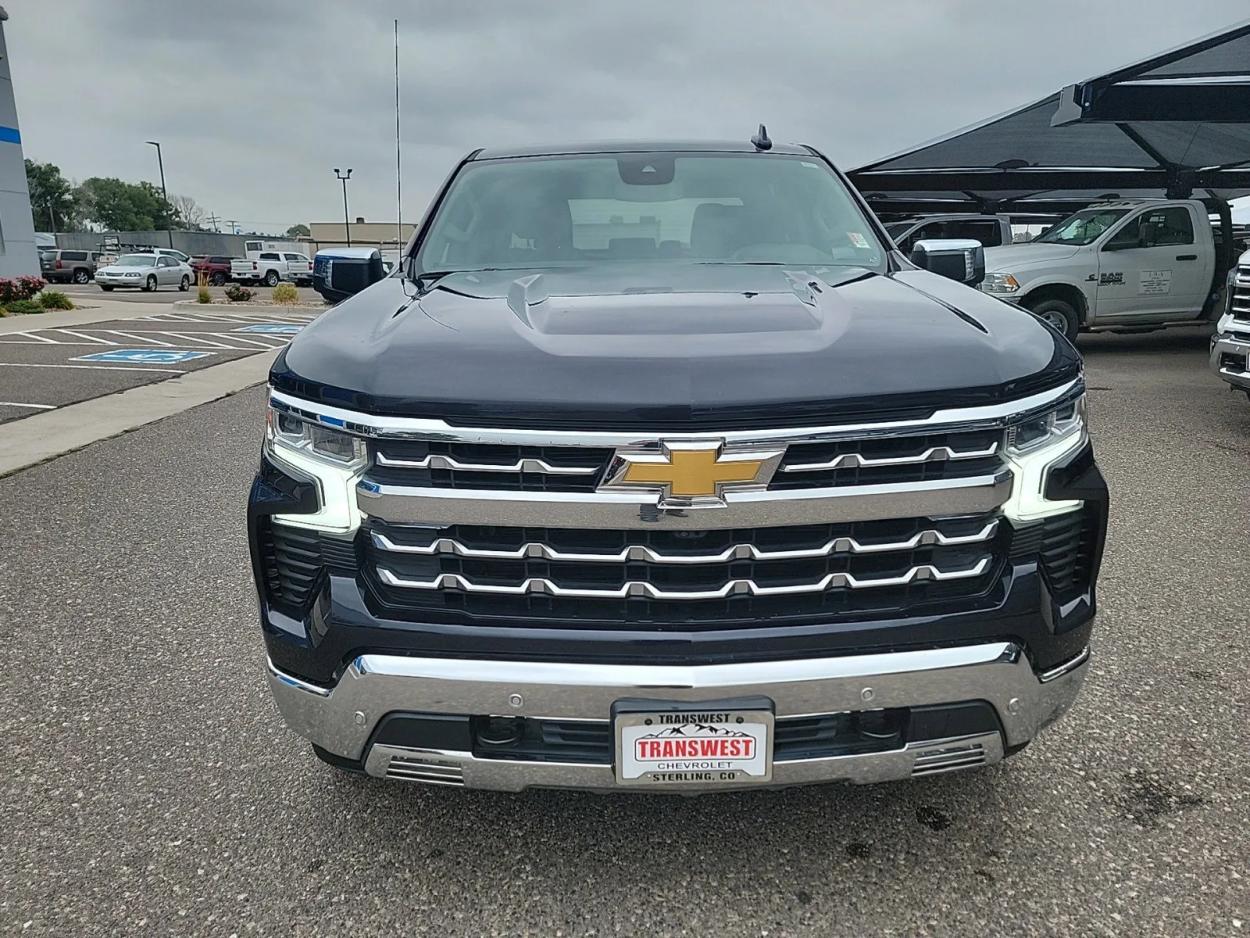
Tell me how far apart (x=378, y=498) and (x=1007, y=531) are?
1.27m

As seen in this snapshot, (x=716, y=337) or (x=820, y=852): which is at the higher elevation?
(x=716, y=337)

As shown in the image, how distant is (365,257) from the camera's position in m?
3.38

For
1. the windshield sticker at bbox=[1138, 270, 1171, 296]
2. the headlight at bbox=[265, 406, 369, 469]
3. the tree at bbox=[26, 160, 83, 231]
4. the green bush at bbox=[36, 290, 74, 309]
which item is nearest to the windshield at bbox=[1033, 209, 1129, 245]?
the windshield sticker at bbox=[1138, 270, 1171, 296]

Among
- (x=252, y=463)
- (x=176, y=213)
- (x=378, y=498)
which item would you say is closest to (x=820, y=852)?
(x=378, y=498)

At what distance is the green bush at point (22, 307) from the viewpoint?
65.4 ft

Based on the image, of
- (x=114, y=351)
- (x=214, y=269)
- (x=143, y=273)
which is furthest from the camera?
(x=214, y=269)

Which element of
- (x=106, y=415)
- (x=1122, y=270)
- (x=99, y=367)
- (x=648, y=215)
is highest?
(x=648, y=215)

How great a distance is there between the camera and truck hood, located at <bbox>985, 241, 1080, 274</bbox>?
1081cm

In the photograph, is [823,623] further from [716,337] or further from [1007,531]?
[716,337]

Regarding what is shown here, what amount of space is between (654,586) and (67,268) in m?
42.1

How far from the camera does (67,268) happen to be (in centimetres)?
3681

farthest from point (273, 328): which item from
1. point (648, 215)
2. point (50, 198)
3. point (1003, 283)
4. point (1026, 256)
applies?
point (50, 198)

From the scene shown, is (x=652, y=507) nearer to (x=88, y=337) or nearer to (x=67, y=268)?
(x=88, y=337)

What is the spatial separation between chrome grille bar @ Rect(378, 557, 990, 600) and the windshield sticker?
11.1 metres
